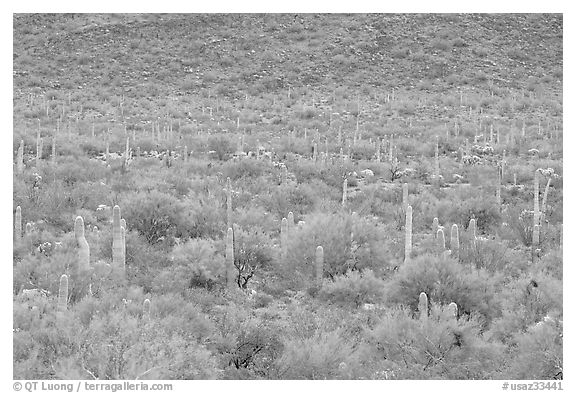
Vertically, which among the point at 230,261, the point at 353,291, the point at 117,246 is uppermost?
the point at 117,246

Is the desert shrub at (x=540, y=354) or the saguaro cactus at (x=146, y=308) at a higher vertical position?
the saguaro cactus at (x=146, y=308)

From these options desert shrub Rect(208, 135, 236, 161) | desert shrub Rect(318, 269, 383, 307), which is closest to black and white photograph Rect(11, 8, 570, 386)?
desert shrub Rect(318, 269, 383, 307)

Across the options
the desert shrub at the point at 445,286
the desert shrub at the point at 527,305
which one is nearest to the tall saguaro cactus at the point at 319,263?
the desert shrub at the point at 445,286

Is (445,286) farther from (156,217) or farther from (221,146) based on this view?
(221,146)

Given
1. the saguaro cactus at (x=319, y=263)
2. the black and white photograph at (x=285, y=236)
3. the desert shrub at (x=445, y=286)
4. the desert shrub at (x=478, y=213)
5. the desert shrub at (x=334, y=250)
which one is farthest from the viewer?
the desert shrub at (x=478, y=213)

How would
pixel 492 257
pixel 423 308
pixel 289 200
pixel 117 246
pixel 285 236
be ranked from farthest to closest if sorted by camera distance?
pixel 289 200, pixel 285 236, pixel 492 257, pixel 117 246, pixel 423 308

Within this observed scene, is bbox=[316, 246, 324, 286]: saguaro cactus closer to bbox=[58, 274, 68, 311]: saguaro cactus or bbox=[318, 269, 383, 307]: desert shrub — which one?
bbox=[318, 269, 383, 307]: desert shrub

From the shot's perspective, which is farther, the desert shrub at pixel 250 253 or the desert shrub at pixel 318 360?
the desert shrub at pixel 250 253

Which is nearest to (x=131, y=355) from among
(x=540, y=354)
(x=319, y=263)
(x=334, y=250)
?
(x=540, y=354)

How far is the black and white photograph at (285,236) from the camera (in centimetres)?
739

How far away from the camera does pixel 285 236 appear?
488 inches

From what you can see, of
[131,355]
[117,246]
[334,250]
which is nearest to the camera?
[131,355]

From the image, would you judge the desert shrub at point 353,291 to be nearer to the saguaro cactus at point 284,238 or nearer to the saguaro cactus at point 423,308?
the saguaro cactus at point 423,308

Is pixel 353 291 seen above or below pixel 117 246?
below
